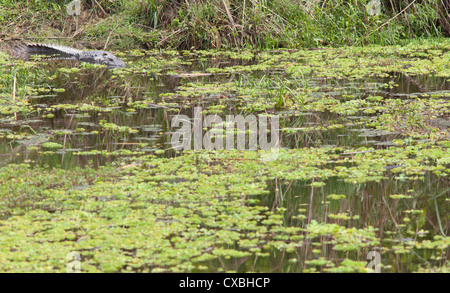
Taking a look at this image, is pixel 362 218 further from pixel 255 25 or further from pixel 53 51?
pixel 53 51

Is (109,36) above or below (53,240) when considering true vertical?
above

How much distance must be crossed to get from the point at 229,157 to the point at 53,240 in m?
1.59

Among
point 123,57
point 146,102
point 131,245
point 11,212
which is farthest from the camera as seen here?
point 123,57

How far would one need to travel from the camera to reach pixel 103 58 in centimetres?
798

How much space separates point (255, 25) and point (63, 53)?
2.76 m

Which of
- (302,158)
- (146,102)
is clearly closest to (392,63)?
(146,102)

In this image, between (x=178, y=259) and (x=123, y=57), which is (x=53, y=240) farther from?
(x=123, y=57)

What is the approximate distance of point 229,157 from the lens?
4.23 metres

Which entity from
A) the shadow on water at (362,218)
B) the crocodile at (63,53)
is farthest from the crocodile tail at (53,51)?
the shadow on water at (362,218)

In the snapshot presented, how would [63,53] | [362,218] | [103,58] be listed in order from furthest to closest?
1. [63,53]
2. [103,58]
3. [362,218]

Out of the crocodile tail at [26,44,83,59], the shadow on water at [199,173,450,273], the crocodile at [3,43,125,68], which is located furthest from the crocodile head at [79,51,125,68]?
the shadow on water at [199,173,450,273]

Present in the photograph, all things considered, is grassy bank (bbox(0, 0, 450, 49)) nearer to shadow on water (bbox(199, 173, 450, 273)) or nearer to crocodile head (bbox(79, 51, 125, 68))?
crocodile head (bbox(79, 51, 125, 68))

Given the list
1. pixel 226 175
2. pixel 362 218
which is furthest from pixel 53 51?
pixel 362 218

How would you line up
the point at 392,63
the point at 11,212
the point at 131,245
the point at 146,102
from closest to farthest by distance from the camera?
the point at 131,245 < the point at 11,212 < the point at 146,102 < the point at 392,63
